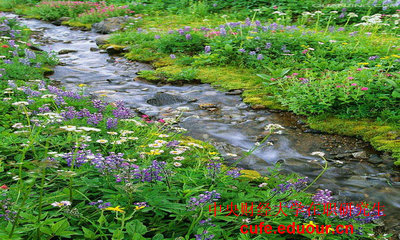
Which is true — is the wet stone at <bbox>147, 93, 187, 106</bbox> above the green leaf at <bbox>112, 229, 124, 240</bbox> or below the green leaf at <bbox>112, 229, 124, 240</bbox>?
below

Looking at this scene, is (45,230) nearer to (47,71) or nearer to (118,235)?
(118,235)

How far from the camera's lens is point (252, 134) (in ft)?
16.1

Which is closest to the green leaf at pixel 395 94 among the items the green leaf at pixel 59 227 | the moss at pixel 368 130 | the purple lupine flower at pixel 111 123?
the moss at pixel 368 130

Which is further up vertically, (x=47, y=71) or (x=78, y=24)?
(x=47, y=71)

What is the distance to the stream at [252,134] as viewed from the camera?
3.63 meters

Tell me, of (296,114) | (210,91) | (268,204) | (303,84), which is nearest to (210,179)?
(268,204)

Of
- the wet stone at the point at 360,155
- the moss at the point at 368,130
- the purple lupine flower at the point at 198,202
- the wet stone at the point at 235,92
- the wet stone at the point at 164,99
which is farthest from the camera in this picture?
the wet stone at the point at 235,92

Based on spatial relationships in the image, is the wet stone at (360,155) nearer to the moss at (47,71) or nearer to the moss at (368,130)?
the moss at (368,130)

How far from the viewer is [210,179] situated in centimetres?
282

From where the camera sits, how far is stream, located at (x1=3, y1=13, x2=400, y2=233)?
363 cm

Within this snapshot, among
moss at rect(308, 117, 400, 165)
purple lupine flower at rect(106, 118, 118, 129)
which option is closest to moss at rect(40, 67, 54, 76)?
purple lupine flower at rect(106, 118, 118, 129)

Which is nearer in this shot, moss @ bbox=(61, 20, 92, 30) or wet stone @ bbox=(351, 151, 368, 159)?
wet stone @ bbox=(351, 151, 368, 159)

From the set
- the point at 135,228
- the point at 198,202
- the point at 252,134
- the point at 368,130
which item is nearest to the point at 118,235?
the point at 135,228

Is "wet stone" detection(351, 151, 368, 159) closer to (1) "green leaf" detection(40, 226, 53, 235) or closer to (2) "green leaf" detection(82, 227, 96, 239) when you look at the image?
(2) "green leaf" detection(82, 227, 96, 239)
